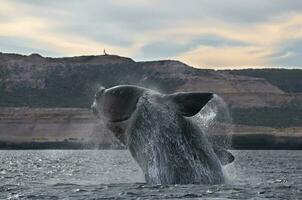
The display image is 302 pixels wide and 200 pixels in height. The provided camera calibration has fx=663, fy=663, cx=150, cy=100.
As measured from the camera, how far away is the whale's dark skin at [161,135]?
26625 mm

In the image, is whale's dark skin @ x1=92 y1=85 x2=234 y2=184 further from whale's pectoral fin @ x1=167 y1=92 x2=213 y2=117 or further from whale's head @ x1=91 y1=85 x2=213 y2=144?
whale's pectoral fin @ x1=167 y1=92 x2=213 y2=117

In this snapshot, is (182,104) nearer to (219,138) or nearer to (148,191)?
(148,191)

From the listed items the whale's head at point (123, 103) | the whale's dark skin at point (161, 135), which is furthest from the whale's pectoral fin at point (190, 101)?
the whale's dark skin at point (161, 135)

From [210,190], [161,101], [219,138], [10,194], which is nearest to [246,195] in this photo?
[210,190]

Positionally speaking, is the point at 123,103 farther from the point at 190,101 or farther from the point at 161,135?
the point at 190,101

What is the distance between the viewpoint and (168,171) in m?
27.0

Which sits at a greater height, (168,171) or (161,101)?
(161,101)

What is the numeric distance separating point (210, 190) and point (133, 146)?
400 centimetres

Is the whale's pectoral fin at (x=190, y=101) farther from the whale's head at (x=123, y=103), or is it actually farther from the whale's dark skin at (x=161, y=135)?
the whale's dark skin at (x=161, y=135)

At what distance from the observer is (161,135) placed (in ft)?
88.5

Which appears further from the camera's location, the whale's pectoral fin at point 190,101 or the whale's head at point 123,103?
the whale's head at point 123,103

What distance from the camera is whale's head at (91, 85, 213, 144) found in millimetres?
26139

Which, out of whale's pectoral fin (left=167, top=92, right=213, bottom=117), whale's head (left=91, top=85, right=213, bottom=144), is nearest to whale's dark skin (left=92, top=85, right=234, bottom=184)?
whale's head (left=91, top=85, right=213, bottom=144)

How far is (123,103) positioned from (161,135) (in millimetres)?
2023
